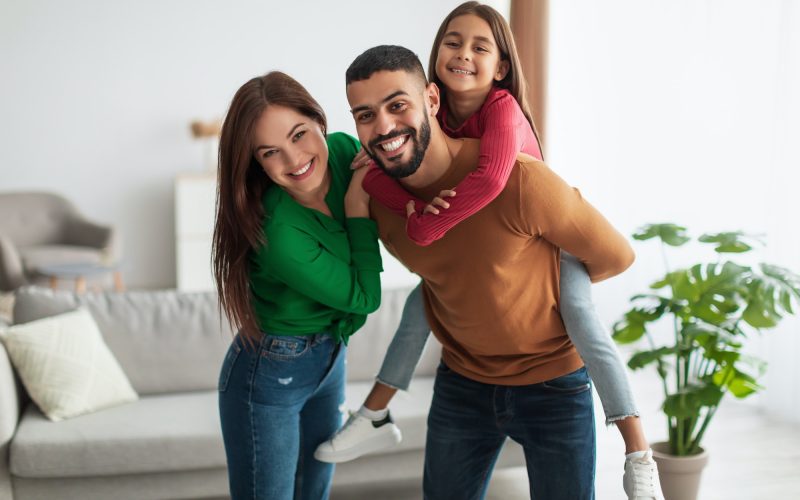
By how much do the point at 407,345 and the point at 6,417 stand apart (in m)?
1.60

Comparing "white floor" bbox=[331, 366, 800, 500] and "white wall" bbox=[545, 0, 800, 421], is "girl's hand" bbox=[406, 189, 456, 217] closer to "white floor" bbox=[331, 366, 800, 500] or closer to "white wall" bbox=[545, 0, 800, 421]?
"white floor" bbox=[331, 366, 800, 500]

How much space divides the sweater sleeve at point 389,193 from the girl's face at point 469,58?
340 mm

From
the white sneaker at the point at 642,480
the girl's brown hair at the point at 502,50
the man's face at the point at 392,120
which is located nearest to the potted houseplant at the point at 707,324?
the girl's brown hair at the point at 502,50

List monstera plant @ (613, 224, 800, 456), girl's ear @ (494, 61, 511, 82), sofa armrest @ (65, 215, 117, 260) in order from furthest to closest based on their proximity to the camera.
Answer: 1. sofa armrest @ (65, 215, 117, 260)
2. monstera plant @ (613, 224, 800, 456)
3. girl's ear @ (494, 61, 511, 82)

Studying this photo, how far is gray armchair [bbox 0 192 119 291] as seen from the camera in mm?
5996

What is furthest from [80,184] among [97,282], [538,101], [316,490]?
[316,490]

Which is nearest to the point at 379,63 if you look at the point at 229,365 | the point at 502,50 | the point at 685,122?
the point at 502,50

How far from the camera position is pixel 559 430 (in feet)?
5.60

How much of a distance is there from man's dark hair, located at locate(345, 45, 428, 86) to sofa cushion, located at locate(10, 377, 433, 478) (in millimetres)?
1585

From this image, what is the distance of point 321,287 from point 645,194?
11.8 ft

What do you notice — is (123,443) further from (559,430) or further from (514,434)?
(559,430)

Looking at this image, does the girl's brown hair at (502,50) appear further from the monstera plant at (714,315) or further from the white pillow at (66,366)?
the white pillow at (66,366)

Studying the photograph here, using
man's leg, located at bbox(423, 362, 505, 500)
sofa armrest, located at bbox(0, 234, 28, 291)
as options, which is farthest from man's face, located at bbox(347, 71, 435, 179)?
sofa armrest, located at bbox(0, 234, 28, 291)

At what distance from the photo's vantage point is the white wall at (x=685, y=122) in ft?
12.7
